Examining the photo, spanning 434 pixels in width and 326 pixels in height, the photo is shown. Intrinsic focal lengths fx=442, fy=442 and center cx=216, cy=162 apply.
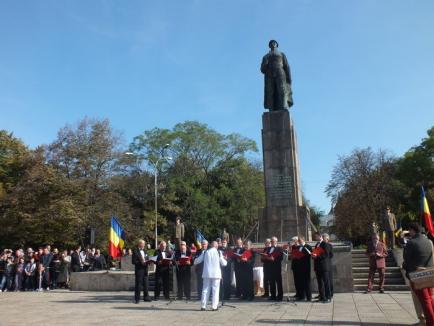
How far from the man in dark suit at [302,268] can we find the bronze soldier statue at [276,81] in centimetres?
915

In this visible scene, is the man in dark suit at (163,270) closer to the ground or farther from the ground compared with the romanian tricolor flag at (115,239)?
closer to the ground

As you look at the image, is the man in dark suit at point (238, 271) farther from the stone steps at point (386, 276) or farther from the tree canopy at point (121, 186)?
the tree canopy at point (121, 186)

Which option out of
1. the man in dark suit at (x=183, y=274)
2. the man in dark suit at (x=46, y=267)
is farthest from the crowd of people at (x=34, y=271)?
the man in dark suit at (x=183, y=274)

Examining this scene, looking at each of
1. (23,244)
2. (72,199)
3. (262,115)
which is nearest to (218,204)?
(72,199)

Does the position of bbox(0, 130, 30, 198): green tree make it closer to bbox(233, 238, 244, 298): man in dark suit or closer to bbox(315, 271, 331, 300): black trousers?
bbox(233, 238, 244, 298): man in dark suit

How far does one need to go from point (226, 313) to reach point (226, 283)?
315cm

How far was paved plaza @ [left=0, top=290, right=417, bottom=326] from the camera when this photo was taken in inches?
342

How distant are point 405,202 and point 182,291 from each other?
1392 inches

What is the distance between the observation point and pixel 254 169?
50594 mm

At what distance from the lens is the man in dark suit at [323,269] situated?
37.8 ft

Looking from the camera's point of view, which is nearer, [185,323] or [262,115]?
[185,323]

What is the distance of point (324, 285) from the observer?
11641 millimetres

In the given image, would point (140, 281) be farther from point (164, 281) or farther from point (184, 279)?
point (184, 279)

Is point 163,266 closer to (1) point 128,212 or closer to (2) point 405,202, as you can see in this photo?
(1) point 128,212
